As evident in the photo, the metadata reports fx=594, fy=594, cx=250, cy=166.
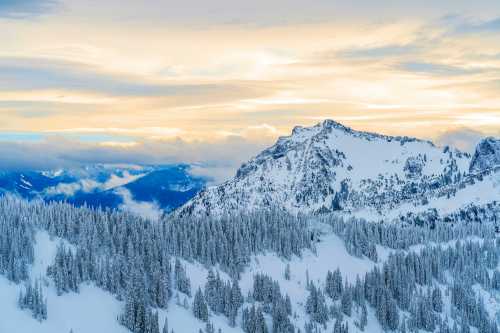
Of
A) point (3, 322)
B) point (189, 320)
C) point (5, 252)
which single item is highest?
point (5, 252)

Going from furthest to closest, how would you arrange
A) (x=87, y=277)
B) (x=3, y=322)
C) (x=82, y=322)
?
1. (x=87, y=277)
2. (x=82, y=322)
3. (x=3, y=322)

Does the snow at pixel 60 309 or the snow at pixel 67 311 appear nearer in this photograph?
the snow at pixel 60 309

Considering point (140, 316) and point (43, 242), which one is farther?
point (43, 242)

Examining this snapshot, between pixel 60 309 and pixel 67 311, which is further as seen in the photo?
pixel 67 311

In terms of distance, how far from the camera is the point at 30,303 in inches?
6398

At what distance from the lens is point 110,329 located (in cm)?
17362

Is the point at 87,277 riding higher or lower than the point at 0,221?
lower

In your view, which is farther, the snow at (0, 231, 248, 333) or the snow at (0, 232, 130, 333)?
the snow at (0, 231, 248, 333)

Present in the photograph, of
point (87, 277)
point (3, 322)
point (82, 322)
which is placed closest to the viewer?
point (3, 322)

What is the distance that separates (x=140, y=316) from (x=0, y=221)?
56.3 meters

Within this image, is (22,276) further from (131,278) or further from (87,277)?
(131,278)

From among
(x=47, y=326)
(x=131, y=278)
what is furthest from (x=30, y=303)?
(x=131, y=278)

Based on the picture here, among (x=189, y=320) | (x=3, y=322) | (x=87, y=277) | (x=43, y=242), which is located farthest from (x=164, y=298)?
(x=3, y=322)

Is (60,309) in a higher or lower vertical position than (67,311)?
higher
